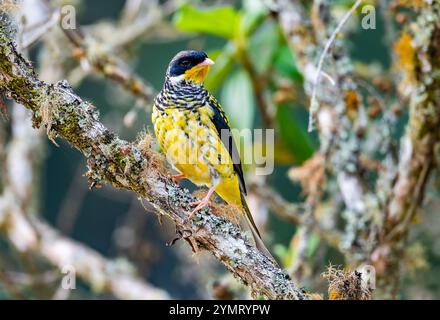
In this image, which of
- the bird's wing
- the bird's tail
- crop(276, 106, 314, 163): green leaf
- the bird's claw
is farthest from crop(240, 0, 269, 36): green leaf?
the bird's claw

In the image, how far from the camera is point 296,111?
6.82 m

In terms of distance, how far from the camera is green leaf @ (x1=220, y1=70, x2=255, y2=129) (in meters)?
4.31

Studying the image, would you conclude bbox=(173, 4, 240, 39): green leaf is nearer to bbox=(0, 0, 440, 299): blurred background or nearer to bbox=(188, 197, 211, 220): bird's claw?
bbox=(0, 0, 440, 299): blurred background

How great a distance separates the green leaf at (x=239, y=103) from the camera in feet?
14.1

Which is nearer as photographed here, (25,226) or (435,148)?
(435,148)

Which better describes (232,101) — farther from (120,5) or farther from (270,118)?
(120,5)

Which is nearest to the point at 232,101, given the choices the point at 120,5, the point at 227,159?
the point at 227,159

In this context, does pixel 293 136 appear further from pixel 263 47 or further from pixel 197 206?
pixel 197 206

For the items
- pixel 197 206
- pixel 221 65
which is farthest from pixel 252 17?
pixel 197 206

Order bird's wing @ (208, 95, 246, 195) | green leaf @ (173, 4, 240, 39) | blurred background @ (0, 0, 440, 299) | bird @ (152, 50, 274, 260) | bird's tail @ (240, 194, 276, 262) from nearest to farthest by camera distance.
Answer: bird's tail @ (240, 194, 276, 262)
bird @ (152, 50, 274, 260)
bird's wing @ (208, 95, 246, 195)
blurred background @ (0, 0, 440, 299)
green leaf @ (173, 4, 240, 39)

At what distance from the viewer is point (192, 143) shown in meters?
3.05

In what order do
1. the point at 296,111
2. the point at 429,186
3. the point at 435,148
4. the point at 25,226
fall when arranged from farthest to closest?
the point at 296,111, the point at 25,226, the point at 429,186, the point at 435,148

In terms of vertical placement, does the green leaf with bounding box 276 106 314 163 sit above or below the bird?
above
